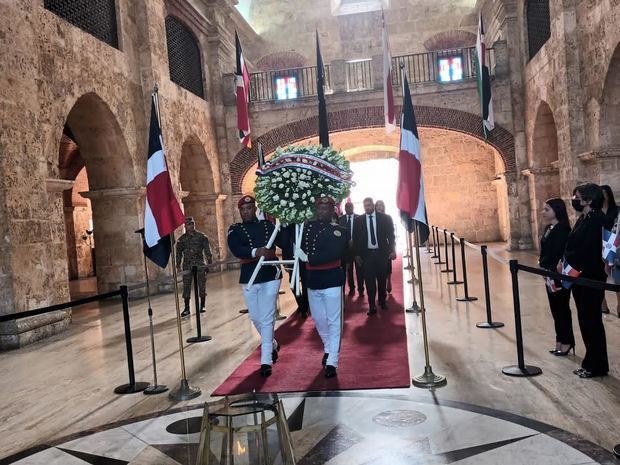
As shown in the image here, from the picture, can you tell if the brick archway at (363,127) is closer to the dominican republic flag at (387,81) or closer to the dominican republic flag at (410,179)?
the dominican republic flag at (387,81)

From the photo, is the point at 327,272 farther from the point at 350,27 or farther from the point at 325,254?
the point at 350,27

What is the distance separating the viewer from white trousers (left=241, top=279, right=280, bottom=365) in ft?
16.3

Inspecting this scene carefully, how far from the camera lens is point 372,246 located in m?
7.48

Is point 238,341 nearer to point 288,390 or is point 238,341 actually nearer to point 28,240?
point 288,390

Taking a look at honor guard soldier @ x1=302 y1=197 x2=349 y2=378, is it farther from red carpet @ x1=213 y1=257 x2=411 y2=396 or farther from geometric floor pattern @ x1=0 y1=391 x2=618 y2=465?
geometric floor pattern @ x1=0 y1=391 x2=618 y2=465

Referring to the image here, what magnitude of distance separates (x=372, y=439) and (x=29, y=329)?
525 cm

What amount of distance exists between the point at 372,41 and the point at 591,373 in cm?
1794

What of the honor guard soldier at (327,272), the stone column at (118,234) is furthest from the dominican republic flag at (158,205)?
the stone column at (118,234)

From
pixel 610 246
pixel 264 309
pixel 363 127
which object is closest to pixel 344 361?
pixel 264 309

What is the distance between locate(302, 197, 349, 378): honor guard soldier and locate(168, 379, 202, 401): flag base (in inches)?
40.1

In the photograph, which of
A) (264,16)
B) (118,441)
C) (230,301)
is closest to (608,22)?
(230,301)

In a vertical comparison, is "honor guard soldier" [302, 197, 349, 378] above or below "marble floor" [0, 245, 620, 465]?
above

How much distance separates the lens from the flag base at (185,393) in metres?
4.50

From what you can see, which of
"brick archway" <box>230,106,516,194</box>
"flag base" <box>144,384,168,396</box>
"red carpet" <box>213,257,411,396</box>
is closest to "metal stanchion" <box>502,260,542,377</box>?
"red carpet" <box>213,257,411,396</box>
